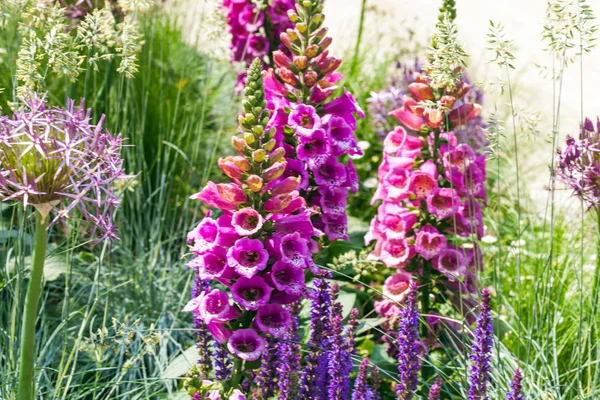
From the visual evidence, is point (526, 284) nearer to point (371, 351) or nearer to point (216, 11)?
point (371, 351)

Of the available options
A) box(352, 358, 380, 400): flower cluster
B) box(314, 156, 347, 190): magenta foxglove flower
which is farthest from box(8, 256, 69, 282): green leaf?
box(352, 358, 380, 400): flower cluster

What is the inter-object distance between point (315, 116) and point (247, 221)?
0.52m

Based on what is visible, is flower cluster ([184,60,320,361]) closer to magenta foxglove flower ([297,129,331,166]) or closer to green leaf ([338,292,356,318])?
magenta foxglove flower ([297,129,331,166])

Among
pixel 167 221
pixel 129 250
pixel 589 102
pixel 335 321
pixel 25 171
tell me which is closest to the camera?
pixel 25 171

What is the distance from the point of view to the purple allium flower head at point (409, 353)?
2090 mm

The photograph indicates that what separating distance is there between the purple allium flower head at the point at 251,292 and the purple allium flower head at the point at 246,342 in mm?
75

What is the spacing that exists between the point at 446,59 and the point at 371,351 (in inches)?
52.1

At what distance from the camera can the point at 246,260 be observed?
7.16 ft

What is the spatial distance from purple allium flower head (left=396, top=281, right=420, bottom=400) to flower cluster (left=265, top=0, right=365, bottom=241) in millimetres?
506

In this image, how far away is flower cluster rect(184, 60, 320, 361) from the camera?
84.7 inches

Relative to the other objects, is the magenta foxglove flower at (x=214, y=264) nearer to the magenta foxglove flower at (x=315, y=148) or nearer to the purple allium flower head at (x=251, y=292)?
the purple allium flower head at (x=251, y=292)

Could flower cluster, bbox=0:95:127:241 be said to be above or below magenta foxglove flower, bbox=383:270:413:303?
above

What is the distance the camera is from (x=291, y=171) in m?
2.59

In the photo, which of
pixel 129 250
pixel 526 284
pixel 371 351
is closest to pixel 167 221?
pixel 129 250
